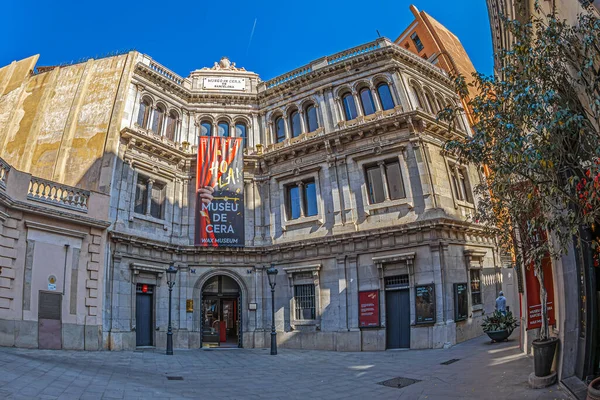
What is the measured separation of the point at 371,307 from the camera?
64.9 ft

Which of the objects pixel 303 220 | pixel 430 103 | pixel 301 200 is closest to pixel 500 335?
pixel 303 220

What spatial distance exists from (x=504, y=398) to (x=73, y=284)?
16.2 metres

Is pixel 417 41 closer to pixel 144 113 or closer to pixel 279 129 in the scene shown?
pixel 279 129

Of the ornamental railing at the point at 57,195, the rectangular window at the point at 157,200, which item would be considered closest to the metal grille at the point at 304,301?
the rectangular window at the point at 157,200

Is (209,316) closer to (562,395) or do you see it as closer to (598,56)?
(562,395)

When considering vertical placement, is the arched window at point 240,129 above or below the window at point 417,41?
below

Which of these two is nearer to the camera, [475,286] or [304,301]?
[475,286]

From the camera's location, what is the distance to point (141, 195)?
73.7 ft

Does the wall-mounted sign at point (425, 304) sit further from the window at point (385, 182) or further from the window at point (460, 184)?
the window at point (460, 184)

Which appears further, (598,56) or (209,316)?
(209,316)

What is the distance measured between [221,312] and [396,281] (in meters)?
9.62

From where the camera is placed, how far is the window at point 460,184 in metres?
22.0

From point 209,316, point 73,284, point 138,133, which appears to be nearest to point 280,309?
point 209,316

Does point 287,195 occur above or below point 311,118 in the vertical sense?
below
